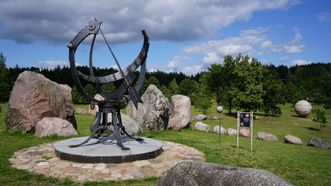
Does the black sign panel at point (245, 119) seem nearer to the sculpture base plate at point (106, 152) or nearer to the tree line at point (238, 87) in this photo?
the sculpture base plate at point (106, 152)

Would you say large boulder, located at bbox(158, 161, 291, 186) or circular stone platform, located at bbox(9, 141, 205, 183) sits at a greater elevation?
large boulder, located at bbox(158, 161, 291, 186)

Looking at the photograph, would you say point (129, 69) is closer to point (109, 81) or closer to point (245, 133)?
point (109, 81)

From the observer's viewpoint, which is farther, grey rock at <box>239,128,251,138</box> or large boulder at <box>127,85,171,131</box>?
grey rock at <box>239,128,251,138</box>

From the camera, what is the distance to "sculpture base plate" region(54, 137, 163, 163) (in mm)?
8961

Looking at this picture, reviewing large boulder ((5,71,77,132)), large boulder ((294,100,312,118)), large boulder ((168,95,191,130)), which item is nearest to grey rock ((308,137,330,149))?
large boulder ((168,95,191,130))

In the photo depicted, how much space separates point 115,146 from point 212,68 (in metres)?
26.1

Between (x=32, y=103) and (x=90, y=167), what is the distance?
6.66 meters

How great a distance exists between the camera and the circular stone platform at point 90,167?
814 cm

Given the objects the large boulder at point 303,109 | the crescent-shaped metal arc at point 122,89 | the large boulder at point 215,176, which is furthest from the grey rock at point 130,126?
the large boulder at point 303,109

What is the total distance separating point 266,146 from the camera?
14.3 metres

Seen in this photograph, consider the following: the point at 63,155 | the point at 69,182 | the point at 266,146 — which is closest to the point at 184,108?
the point at 266,146

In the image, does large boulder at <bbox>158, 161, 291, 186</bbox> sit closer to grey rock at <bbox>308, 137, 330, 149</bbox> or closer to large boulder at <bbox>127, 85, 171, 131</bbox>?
large boulder at <bbox>127, 85, 171, 131</bbox>

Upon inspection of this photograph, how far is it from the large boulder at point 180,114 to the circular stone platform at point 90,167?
7202 millimetres

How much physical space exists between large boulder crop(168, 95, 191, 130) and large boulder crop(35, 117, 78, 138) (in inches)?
228
